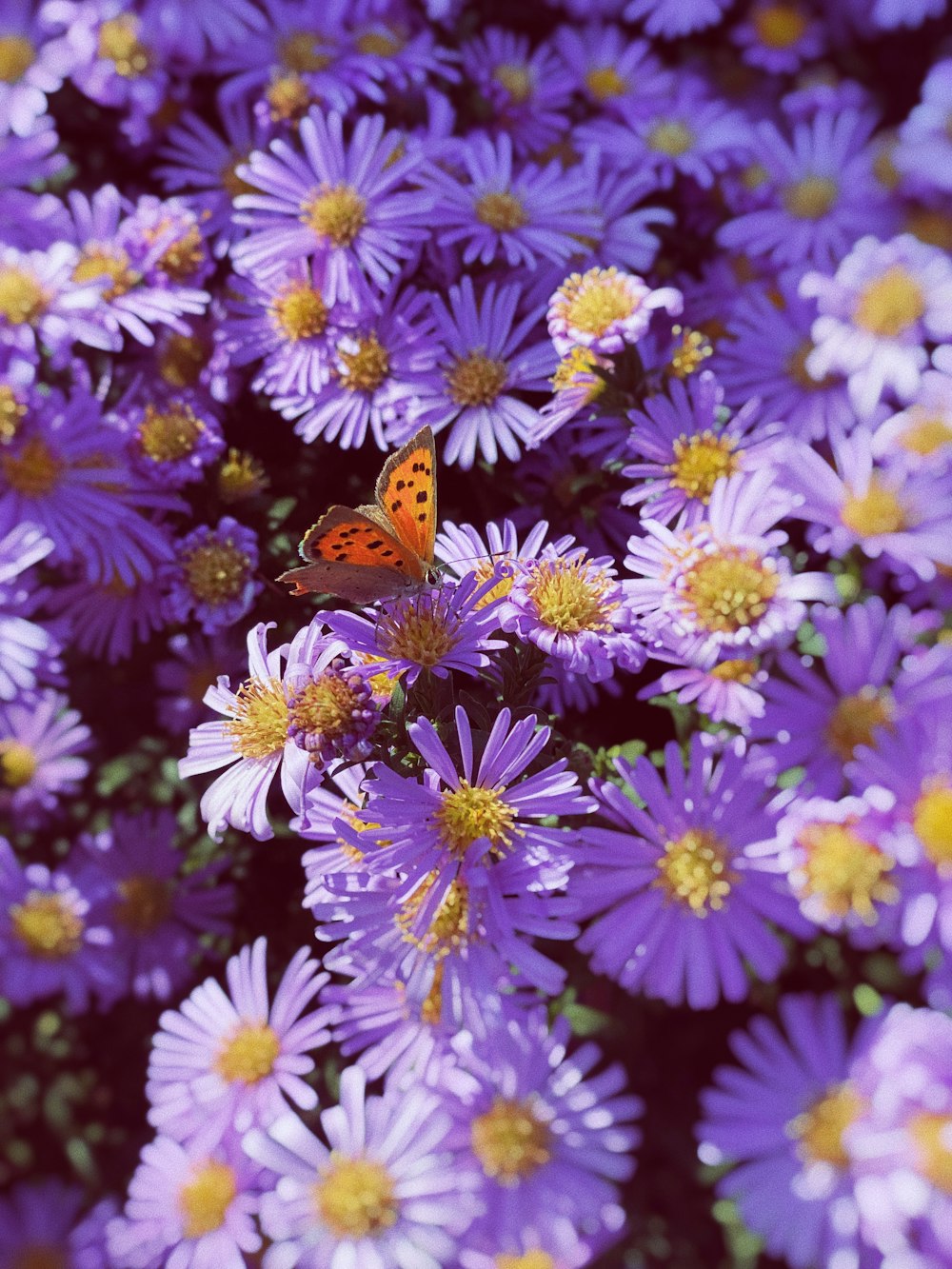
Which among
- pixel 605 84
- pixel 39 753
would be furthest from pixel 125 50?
pixel 39 753

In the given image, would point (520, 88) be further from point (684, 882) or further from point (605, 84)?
point (684, 882)

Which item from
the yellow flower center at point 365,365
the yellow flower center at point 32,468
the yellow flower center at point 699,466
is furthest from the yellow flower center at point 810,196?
the yellow flower center at point 32,468

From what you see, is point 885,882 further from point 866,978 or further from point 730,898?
point 866,978

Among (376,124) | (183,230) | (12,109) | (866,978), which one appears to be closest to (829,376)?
(376,124)

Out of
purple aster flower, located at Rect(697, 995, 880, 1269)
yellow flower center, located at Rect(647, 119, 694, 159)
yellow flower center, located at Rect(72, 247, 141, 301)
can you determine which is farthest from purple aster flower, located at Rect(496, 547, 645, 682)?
yellow flower center, located at Rect(647, 119, 694, 159)

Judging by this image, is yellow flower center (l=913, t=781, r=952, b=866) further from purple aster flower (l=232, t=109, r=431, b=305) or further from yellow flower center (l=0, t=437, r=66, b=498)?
yellow flower center (l=0, t=437, r=66, b=498)

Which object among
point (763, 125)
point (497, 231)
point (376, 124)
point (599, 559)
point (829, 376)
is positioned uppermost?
point (763, 125)
